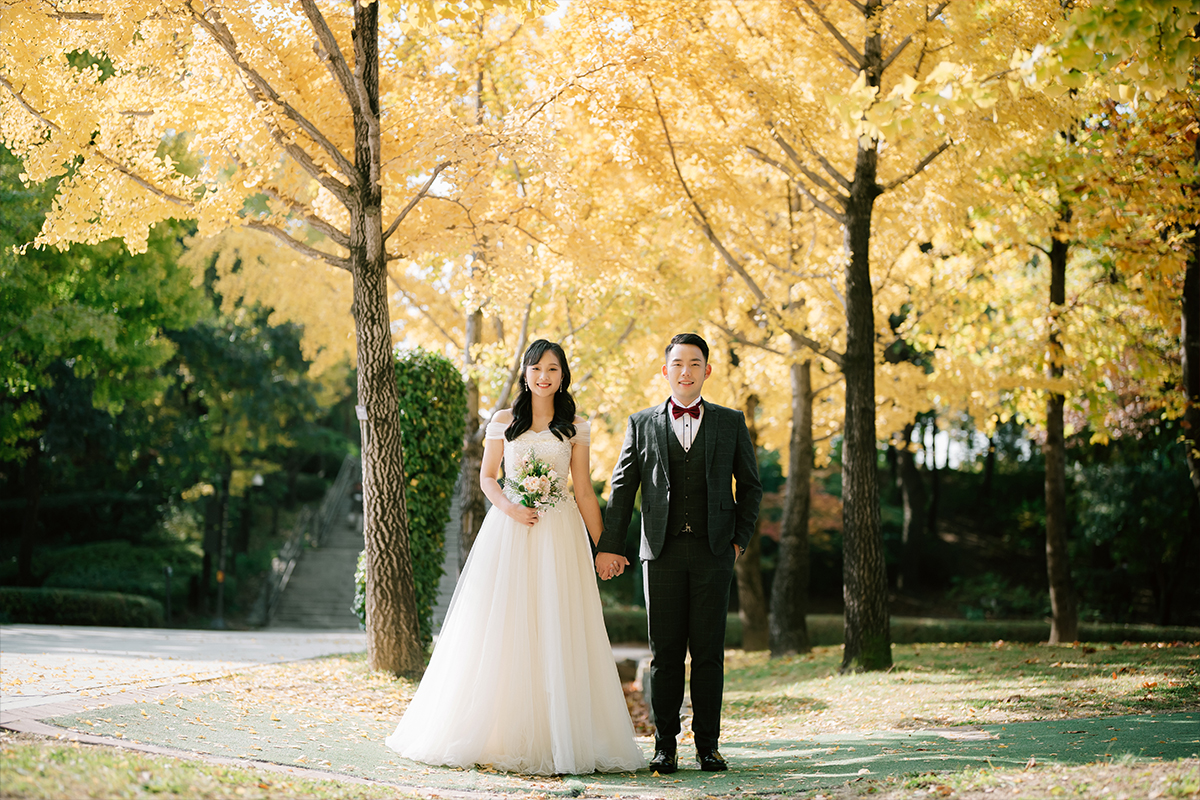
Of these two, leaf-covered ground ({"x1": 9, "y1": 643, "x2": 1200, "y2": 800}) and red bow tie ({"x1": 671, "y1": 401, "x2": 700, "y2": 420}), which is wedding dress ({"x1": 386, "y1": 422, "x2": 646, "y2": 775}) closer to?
leaf-covered ground ({"x1": 9, "y1": 643, "x2": 1200, "y2": 800})

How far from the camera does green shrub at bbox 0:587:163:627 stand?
14.6 metres

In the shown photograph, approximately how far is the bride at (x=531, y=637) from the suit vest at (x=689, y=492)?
559mm

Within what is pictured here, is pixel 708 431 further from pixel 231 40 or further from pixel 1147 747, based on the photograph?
pixel 231 40

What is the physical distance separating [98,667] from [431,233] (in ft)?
14.5

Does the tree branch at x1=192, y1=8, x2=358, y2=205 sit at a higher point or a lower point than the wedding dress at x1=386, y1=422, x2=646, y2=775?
higher

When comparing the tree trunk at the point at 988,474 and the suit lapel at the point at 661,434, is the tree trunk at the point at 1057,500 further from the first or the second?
the tree trunk at the point at 988,474

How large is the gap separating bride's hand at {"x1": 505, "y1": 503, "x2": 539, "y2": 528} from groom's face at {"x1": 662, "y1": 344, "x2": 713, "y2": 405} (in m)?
1.01

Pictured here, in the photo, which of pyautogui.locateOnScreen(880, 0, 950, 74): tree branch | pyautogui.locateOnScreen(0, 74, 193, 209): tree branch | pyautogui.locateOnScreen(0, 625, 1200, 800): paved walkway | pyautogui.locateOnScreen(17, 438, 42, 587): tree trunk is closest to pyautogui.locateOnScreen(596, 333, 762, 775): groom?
pyautogui.locateOnScreen(0, 625, 1200, 800): paved walkway

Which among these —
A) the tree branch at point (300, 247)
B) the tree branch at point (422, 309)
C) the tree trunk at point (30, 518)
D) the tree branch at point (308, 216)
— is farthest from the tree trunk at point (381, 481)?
the tree trunk at point (30, 518)

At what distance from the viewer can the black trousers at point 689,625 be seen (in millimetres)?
4758

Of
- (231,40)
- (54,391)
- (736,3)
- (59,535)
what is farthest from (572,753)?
(59,535)

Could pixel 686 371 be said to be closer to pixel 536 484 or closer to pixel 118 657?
pixel 536 484

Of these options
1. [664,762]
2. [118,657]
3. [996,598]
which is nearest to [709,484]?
[664,762]

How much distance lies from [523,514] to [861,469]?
16.3 ft
